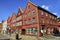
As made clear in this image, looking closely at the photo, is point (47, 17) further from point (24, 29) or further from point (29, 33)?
point (24, 29)

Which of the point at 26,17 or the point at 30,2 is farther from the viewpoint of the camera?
the point at 26,17

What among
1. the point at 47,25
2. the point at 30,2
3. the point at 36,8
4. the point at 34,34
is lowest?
the point at 34,34

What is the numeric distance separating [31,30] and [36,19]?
5807mm

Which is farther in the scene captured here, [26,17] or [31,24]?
[26,17]

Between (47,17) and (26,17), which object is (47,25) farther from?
(26,17)

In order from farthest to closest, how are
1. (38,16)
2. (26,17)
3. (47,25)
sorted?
(26,17) → (47,25) → (38,16)

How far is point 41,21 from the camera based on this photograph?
41625 millimetres

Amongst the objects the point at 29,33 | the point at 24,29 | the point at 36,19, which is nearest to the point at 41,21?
the point at 36,19

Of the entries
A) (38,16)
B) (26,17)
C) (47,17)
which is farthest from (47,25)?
(26,17)

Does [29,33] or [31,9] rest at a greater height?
[31,9]

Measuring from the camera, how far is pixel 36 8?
4106 centimetres

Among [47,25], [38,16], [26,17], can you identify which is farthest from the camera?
[26,17]

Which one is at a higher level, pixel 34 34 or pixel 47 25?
pixel 47 25

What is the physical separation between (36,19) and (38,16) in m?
1.47
